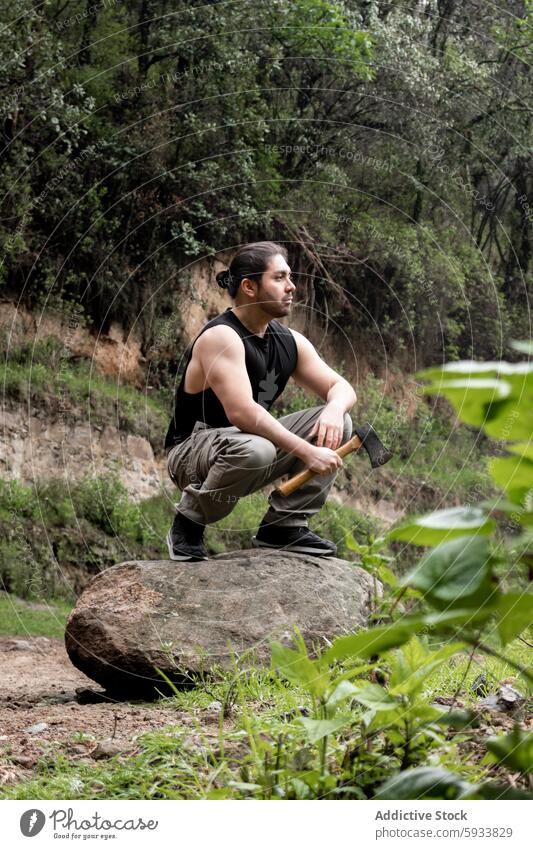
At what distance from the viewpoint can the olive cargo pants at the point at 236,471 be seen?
11.3 ft

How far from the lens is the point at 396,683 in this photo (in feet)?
4.12

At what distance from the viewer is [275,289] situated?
3.54 meters

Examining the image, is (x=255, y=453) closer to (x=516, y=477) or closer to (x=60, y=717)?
(x=60, y=717)

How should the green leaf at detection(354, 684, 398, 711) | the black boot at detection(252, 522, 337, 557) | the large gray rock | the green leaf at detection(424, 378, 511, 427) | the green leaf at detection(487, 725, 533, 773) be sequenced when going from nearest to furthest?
the green leaf at detection(424, 378, 511, 427) → the green leaf at detection(487, 725, 533, 773) → the green leaf at detection(354, 684, 398, 711) → the large gray rock → the black boot at detection(252, 522, 337, 557)

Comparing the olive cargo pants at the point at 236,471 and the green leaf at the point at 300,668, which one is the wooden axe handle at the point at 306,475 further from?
the green leaf at the point at 300,668

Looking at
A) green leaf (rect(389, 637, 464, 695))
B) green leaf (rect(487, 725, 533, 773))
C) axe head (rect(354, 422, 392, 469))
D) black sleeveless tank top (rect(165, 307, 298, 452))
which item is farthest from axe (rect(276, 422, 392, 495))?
green leaf (rect(487, 725, 533, 773))

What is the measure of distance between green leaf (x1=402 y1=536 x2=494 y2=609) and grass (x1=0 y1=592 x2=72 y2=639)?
4.69 metres

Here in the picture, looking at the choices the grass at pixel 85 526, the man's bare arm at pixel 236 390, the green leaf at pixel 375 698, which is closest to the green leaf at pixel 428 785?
the green leaf at pixel 375 698

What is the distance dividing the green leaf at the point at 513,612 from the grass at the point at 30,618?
15.4ft

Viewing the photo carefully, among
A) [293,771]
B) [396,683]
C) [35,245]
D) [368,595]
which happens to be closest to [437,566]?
[396,683]

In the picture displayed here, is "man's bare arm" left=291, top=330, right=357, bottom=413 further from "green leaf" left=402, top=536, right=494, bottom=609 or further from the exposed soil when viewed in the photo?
"green leaf" left=402, top=536, right=494, bottom=609

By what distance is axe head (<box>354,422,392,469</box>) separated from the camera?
11.5ft

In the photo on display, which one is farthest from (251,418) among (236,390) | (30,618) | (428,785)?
(30,618)

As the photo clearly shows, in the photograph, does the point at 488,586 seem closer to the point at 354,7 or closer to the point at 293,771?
the point at 293,771
